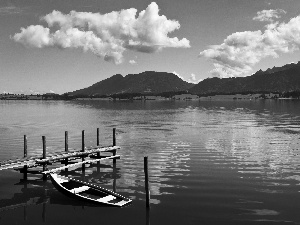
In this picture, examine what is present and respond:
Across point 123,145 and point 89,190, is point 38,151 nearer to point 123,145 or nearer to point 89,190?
point 123,145

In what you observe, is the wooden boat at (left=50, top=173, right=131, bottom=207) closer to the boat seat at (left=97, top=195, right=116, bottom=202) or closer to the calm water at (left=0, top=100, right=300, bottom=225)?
the boat seat at (left=97, top=195, right=116, bottom=202)

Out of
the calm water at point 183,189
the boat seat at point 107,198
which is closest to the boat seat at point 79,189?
the calm water at point 183,189

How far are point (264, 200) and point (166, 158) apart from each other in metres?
15.7

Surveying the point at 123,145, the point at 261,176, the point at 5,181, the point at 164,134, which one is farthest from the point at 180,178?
the point at 164,134

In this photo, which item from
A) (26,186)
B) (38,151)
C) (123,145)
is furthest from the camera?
(123,145)

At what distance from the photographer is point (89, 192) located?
23.8 metres

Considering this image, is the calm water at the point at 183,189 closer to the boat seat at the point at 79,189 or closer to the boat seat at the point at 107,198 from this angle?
the boat seat at the point at 107,198

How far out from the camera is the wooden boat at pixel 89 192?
2186cm

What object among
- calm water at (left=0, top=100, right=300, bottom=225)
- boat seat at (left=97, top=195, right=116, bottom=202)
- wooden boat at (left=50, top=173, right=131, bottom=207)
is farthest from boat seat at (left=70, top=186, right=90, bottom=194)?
boat seat at (left=97, top=195, right=116, bottom=202)

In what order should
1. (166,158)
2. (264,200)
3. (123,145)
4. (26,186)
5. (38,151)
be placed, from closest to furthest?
(264,200) < (26,186) < (166,158) < (38,151) < (123,145)

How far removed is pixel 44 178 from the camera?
92.6ft

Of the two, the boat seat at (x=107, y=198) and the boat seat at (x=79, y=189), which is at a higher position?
the boat seat at (x=79, y=189)

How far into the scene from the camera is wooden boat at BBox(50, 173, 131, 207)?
21859mm

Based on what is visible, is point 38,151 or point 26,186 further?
point 38,151
